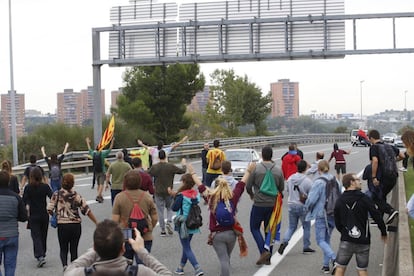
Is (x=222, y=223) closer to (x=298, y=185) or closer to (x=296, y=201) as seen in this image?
(x=296, y=201)

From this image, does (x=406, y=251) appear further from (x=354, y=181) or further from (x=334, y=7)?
(x=334, y=7)

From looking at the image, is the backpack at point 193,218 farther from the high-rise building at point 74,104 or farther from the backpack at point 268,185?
the high-rise building at point 74,104

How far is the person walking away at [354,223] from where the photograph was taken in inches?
323

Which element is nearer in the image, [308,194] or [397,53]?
[308,194]

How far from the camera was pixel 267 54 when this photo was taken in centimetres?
3588

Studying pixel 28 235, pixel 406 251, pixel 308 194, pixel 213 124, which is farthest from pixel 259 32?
pixel 213 124

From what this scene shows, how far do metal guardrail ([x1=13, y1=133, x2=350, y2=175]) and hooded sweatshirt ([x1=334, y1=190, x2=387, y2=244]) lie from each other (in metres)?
19.2

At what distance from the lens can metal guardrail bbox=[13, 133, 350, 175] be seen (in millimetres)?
31494

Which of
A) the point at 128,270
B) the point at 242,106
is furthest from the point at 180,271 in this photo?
the point at 242,106

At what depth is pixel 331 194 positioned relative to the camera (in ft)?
35.4

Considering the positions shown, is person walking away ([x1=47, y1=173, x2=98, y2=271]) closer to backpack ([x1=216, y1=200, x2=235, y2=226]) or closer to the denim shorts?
backpack ([x1=216, y1=200, x2=235, y2=226])

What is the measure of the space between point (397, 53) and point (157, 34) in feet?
38.9

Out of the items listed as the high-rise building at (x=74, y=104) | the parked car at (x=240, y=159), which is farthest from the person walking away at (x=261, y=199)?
the high-rise building at (x=74, y=104)

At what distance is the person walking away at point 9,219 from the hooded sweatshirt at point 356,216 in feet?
12.8
